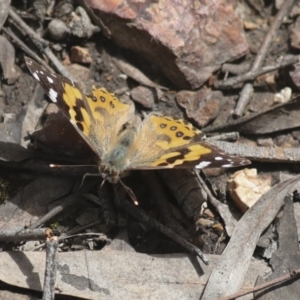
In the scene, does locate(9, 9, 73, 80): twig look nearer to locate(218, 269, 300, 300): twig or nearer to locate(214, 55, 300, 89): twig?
locate(214, 55, 300, 89): twig

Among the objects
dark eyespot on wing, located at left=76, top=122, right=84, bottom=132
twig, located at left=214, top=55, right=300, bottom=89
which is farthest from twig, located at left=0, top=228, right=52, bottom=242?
twig, located at left=214, top=55, right=300, bottom=89

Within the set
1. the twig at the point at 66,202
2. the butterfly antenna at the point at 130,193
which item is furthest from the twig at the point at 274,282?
the twig at the point at 66,202

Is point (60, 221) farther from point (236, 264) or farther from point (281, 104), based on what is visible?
point (281, 104)

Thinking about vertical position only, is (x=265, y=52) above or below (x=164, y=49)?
above

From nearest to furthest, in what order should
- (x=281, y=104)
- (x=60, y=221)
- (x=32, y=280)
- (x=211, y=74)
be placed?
(x=32, y=280)
(x=60, y=221)
(x=281, y=104)
(x=211, y=74)

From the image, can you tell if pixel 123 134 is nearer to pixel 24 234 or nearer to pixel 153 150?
pixel 153 150

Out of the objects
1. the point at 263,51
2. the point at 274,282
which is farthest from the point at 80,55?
the point at 274,282

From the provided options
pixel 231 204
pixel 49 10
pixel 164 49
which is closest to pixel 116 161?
pixel 231 204

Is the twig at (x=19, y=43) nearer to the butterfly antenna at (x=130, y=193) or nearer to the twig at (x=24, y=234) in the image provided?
the butterfly antenna at (x=130, y=193)
